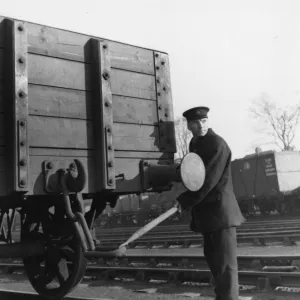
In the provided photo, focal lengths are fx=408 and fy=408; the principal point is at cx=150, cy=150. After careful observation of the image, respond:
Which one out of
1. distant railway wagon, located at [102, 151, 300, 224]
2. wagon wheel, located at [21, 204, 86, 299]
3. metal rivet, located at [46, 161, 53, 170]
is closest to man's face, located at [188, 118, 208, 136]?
metal rivet, located at [46, 161, 53, 170]

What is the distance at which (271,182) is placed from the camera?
20078mm

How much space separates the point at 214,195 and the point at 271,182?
1771 cm

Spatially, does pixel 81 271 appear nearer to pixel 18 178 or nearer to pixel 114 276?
pixel 18 178

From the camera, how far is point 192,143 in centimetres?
355

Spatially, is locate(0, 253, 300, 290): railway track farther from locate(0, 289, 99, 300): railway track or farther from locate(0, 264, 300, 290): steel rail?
locate(0, 289, 99, 300): railway track

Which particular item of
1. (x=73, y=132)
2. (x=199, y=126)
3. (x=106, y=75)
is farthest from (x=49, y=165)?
(x=199, y=126)

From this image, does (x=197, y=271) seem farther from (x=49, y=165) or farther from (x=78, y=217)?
(x=49, y=165)

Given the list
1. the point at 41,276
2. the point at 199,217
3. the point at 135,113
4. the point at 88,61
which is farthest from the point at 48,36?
the point at 41,276

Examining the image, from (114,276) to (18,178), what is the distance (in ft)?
13.5

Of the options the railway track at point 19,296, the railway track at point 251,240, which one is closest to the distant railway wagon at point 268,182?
the railway track at point 251,240

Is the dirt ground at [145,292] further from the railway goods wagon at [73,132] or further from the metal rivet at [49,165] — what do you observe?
the metal rivet at [49,165]

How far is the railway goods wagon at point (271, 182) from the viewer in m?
19.6

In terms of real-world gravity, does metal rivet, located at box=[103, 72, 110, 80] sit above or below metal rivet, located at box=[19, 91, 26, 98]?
above

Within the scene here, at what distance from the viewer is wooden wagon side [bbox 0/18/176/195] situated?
9.26 ft
